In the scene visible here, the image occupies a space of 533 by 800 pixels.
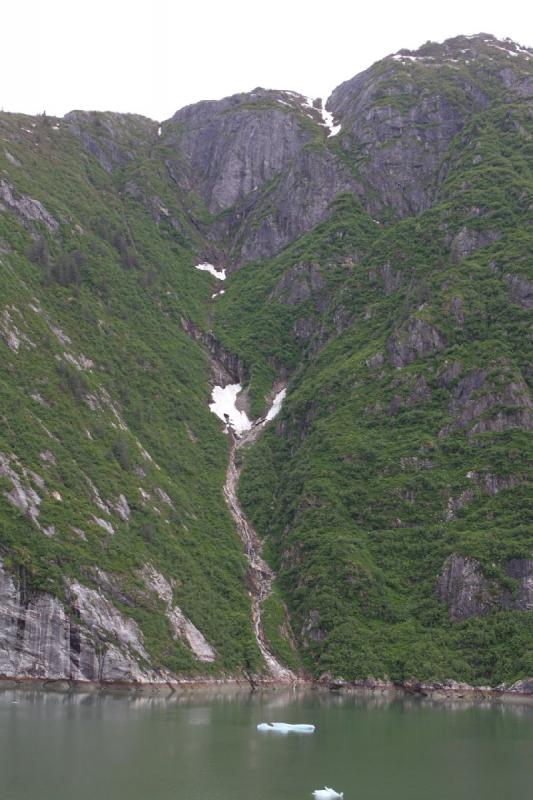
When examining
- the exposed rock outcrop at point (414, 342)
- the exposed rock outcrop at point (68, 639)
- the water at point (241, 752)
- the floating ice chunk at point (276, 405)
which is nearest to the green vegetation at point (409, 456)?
the exposed rock outcrop at point (414, 342)

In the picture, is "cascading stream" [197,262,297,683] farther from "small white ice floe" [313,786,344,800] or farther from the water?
"small white ice floe" [313,786,344,800]

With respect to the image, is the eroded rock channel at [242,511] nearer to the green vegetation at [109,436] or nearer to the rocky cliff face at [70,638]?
the green vegetation at [109,436]

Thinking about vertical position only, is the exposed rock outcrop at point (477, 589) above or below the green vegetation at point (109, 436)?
below

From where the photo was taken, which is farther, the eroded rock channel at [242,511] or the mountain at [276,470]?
the eroded rock channel at [242,511]

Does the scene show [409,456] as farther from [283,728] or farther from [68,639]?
[283,728]

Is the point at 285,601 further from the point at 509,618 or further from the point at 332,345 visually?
the point at 332,345

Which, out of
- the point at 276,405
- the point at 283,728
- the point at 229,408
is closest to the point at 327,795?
the point at 283,728

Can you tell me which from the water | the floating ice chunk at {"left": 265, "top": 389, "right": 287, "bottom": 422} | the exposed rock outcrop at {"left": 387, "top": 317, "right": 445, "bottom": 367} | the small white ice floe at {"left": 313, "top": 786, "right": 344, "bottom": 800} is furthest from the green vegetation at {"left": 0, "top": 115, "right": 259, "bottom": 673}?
the small white ice floe at {"left": 313, "top": 786, "right": 344, "bottom": 800}
